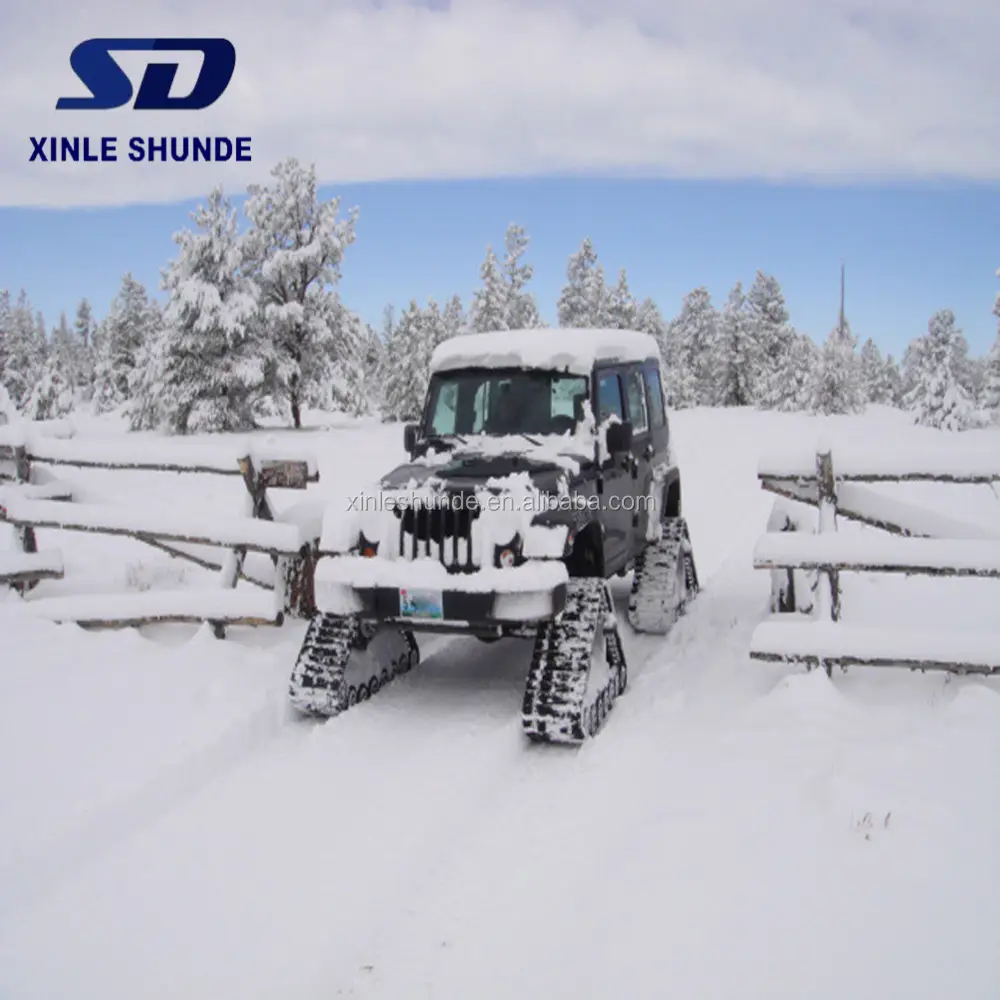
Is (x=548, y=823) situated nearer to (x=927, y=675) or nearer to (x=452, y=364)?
(x=927, y=675)

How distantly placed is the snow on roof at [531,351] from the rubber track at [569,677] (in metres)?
1.97

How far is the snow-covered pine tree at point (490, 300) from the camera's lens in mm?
50375

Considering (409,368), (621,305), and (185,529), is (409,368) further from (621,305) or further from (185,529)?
(185,529)

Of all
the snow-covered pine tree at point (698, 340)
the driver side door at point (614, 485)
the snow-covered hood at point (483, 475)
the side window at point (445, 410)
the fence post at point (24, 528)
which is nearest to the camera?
the snow-covered hood at point (483, 475)

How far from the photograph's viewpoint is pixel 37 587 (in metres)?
9.16

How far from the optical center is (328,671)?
609cm

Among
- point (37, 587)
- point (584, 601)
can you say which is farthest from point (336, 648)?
point (37, 587)

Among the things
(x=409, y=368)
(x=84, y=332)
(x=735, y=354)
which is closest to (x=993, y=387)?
(x=735, y=354)

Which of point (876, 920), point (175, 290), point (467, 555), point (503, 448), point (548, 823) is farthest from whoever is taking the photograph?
point (175, 290)

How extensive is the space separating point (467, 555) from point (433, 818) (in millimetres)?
1797

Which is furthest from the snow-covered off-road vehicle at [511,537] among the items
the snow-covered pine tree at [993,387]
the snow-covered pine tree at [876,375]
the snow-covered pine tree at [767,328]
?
the snow-covered pine tree at [876,375]

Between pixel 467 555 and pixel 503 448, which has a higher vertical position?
pixel 503 448

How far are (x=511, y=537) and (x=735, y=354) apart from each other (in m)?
59.5

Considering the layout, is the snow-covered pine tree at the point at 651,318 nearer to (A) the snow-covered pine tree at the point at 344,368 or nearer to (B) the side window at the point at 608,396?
(A) the snow-covered pine tree at the point at 344,368
